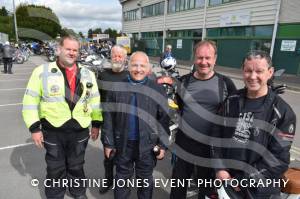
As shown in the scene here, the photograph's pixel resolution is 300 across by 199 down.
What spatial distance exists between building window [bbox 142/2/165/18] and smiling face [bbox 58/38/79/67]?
109 ft

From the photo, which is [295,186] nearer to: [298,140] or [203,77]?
[203,77]

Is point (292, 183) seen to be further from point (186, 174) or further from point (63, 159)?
point (63, 159)

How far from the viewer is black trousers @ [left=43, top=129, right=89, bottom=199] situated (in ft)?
10.2

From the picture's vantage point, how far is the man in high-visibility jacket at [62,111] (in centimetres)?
295

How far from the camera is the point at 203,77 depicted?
2863 millimetres

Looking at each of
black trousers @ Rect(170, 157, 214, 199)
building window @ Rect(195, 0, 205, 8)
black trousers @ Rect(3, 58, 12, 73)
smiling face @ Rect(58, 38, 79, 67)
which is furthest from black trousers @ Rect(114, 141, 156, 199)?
building window @ Rect(195, 0, 205, 8)

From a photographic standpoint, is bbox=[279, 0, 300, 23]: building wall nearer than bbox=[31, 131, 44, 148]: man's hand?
No

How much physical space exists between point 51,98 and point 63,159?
0.75 metres

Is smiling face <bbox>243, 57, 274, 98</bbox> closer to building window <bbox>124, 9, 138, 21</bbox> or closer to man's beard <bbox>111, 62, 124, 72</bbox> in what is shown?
man's beard <bbox>111, 62, 124, 72</bbox>

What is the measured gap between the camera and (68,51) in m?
2.93

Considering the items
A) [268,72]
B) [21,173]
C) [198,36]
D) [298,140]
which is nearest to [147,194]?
[268,72]

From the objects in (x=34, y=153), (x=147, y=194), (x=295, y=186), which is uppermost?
(x=295, y=186)

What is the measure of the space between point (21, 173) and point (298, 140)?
206 inches

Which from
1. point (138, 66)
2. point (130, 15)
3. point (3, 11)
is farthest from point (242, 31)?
point (3, 11)
